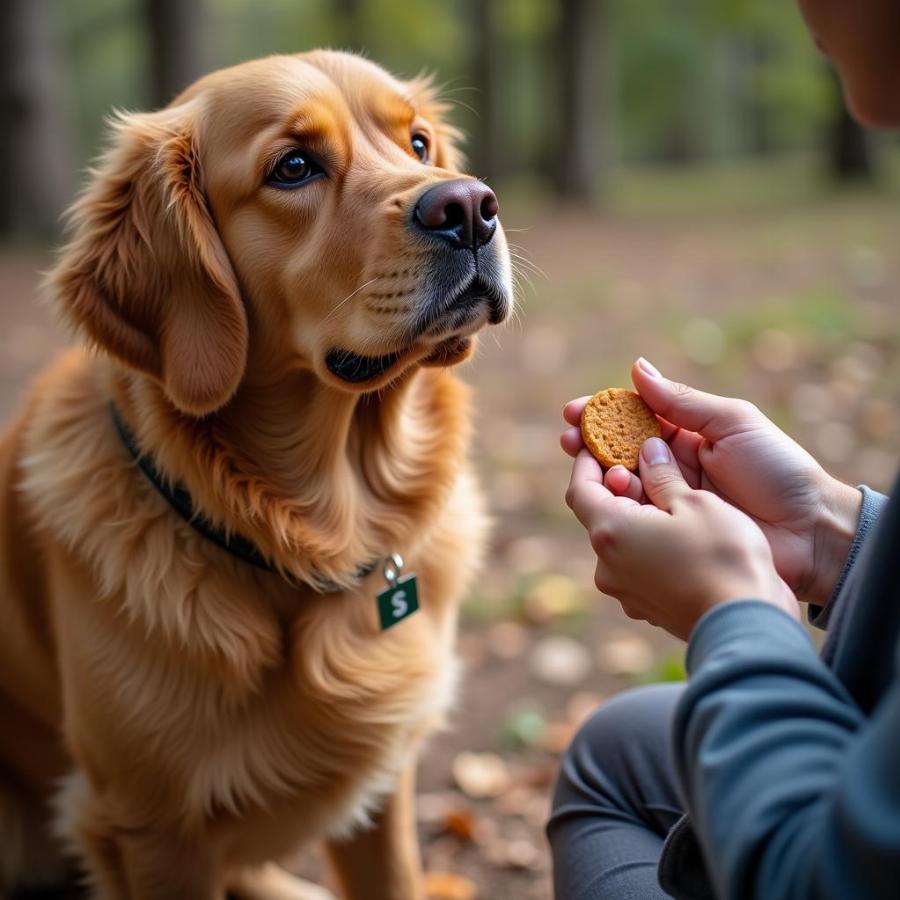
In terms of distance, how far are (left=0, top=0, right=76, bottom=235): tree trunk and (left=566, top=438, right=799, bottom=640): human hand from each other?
9.33 meters

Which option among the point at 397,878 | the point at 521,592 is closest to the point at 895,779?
the point at 397,878

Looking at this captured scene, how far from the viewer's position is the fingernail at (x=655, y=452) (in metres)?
1.71

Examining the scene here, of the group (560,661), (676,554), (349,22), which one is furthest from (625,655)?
(349,22)

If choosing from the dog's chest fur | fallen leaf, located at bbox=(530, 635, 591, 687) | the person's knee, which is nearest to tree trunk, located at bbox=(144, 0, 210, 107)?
fallen leaf, located at bbox=(530, 635, 591, 687)

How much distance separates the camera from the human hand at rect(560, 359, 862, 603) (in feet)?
5.58

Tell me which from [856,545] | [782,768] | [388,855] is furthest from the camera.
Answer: [388,855]

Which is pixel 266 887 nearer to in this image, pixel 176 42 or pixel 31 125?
pixel 176 42

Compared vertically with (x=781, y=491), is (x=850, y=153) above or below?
below

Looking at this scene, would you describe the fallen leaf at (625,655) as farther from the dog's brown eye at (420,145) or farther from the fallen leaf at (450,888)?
the dog's brown eye at (420,145)

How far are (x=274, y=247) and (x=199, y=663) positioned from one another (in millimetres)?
897

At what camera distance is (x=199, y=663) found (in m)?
A: 2.07

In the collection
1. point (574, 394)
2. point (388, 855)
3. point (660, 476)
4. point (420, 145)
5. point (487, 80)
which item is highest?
point (420, 145)

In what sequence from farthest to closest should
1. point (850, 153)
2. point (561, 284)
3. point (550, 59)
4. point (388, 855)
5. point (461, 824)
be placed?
point (550, 59), point (850, 153), point (561, 284), point (461, 824), point (388, 855)

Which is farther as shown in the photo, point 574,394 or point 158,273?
point 574,394
